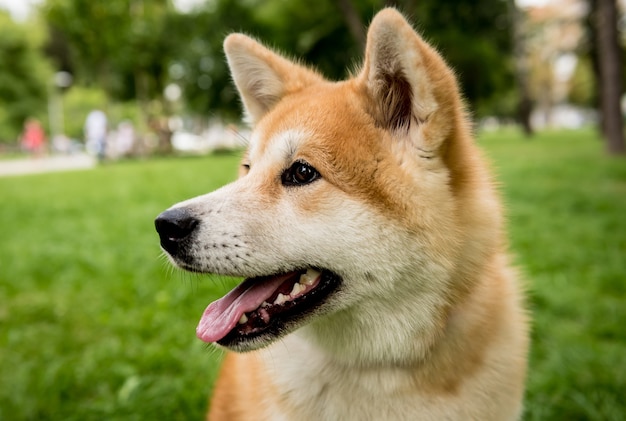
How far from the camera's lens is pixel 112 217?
800 cm

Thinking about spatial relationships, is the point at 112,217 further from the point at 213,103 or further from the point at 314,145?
the point at 213,103

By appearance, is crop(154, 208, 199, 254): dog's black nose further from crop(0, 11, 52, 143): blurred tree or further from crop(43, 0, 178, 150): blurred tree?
crop(0, 11, 52, 143): blurred tree

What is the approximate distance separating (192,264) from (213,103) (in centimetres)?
2871

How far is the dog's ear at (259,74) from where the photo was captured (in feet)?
8.36

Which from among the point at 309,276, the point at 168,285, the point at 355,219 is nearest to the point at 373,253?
the point at 355,219

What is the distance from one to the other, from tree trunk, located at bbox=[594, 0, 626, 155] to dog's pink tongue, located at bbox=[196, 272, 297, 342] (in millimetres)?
13005

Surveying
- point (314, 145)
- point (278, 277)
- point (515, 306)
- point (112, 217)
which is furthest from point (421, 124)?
point (112, 217)

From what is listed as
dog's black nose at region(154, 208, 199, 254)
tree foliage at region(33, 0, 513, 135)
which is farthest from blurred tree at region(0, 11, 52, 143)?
dog's black nose at region(154, 208, 199, 254)

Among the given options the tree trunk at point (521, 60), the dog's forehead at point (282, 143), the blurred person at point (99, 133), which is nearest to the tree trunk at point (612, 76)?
the dog's forehead at point (282, 143)

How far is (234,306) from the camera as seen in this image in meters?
1.94

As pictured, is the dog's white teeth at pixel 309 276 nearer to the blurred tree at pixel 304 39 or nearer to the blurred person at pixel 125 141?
the blurred tree at pixel 304 39

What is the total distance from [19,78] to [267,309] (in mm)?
51414

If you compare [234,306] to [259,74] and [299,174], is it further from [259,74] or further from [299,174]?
[259,74]

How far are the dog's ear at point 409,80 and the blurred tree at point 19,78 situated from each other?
4816 cm
